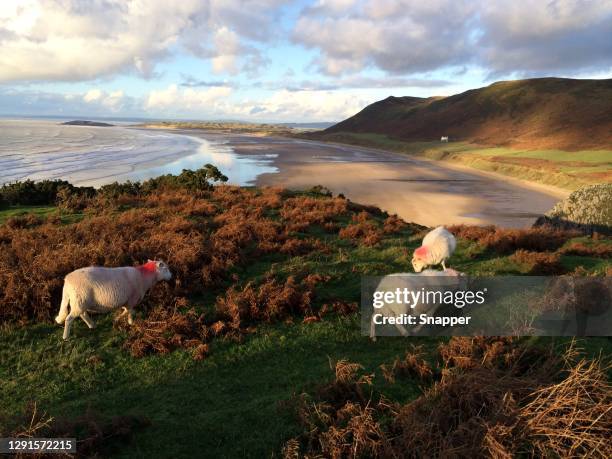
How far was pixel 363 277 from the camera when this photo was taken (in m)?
11.4

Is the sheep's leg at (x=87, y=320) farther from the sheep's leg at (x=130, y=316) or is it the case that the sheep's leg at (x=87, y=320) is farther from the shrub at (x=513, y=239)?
the shrub at (x=513, y=239)

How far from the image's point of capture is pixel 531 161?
60219 millimetres

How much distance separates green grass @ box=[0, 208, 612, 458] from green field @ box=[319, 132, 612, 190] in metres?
Result: 44.2

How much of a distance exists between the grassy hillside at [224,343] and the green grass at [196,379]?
3 centimetres

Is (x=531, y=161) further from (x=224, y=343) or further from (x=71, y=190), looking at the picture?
(x=224, y=343)

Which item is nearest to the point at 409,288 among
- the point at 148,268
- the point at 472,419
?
the point at 472,419

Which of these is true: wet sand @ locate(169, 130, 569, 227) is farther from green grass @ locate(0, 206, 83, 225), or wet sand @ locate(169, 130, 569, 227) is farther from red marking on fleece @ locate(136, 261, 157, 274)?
red marking on fleece @ locate(136, 261, 157, 274)

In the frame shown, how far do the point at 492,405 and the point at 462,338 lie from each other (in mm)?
2508

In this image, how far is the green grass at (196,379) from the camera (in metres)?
5.57

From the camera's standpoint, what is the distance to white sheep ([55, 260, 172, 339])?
8508 mm

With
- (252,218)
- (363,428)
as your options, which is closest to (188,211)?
(252,218)

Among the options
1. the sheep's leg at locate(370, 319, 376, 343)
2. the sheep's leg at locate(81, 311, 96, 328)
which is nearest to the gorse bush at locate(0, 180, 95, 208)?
the sheep's leg at locate(81, 311, 96, 328)

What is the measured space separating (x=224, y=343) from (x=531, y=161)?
Answer: 6236 centimetres

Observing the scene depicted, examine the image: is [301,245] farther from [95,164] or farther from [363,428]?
[95,164]
